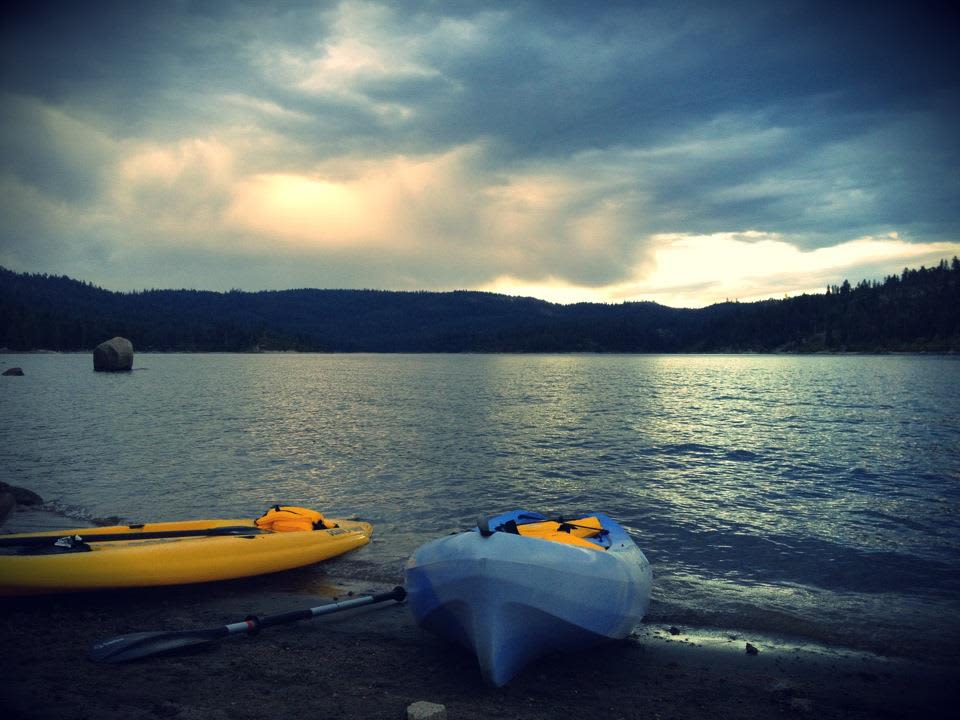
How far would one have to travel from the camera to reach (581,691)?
6406 mm

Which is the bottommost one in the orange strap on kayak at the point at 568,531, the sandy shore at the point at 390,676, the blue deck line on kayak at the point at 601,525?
the sandy shore at the point at 390,676

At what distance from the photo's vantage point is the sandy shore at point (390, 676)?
585 centimetres

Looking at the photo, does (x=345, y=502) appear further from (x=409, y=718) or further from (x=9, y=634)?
(x=409, y=718)

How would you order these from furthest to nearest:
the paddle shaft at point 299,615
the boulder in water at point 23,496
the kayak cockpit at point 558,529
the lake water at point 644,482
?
the boulder in water at point 23,496 → the lake water at point 644,482 → the kayak cockpit at point 558,529 → the paddle shaft at point 299,615

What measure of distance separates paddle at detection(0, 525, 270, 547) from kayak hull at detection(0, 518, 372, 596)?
0.06 meters

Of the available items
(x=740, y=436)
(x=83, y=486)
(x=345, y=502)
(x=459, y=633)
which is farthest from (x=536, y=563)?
Result: (x=740, y=436)

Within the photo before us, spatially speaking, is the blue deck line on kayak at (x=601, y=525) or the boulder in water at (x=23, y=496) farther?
the boulder in water at (x=23, y=496)

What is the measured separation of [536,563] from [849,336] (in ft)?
722

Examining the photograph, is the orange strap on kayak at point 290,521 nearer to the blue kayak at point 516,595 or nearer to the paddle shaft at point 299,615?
the paddle shaft at point 299,615

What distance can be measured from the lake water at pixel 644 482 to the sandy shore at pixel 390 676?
4.41ft

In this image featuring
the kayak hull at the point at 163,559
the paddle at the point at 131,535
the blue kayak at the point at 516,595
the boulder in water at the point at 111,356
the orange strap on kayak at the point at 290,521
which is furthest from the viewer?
the boulder in water at the point at 111,356

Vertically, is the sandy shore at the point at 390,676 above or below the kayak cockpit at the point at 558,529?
below

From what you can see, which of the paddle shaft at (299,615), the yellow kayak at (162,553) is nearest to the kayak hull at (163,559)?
the yellow kayak at (162,553)

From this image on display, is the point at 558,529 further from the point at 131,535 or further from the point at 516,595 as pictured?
the point at 131,535
